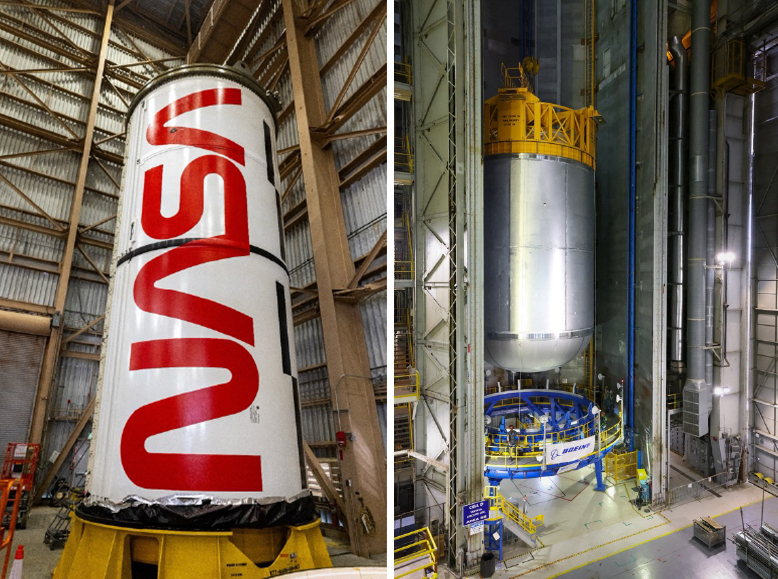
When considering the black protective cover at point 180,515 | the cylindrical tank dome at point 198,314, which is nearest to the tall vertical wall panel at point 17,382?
the cylindrical tank dome at point 198,314

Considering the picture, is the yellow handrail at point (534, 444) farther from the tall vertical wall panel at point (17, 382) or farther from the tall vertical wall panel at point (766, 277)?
the tall vertical wall panel at point (17, 382)

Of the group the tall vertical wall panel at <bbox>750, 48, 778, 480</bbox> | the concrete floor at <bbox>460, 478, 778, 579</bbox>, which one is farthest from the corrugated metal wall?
the tall vertical wall panel at <bbox>750, 48, 778, 480</bbox>

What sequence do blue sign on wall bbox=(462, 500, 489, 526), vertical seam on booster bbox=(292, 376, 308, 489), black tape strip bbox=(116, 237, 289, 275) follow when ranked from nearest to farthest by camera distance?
black tape strip bbox=(116, 237, 289, 275) < vertical seam on booster bbox=(292, 376, 308, 489) < blue sign on wall bbox=(462, 500, 489, 526)

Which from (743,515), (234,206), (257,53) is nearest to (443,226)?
(234,206)

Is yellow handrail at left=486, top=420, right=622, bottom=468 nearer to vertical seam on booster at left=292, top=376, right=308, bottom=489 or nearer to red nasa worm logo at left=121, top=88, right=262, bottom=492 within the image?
vertical seam on booster at left=292, top=376, right=308, bottom=489

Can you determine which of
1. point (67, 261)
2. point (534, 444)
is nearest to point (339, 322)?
point (534, 444)

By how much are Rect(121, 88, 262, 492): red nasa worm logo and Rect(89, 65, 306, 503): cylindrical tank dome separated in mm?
15

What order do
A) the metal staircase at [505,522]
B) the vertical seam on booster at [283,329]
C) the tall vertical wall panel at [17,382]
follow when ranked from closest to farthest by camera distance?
the vertical seam on booster at [283,329]
the metal staircase at [505,522]
the tall vertical wall panel at [17,382]

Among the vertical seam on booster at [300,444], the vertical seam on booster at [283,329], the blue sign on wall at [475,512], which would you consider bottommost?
the blue sign on wall at [475,512]

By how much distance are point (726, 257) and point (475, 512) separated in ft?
36.9

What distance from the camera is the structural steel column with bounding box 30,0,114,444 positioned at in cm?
1309

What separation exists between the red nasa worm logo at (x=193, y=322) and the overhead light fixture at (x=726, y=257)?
1412cm

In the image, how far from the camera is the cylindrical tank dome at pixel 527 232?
10844 millimetres

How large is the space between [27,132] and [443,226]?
13.3 metres
